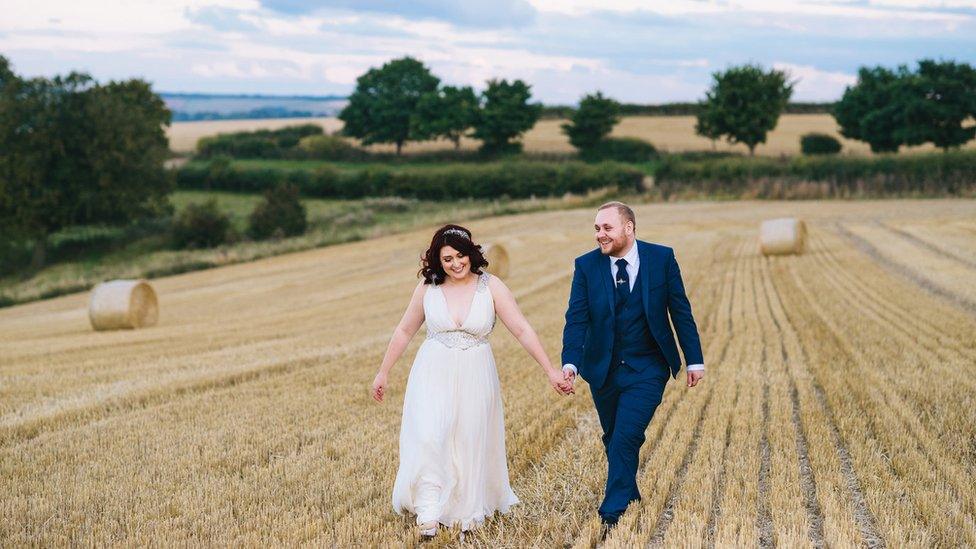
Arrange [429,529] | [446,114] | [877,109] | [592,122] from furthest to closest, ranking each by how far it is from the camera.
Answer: [446,114] → [592,122] → [877,109] → [429,529]

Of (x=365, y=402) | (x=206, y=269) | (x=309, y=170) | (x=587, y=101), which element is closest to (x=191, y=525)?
(x=365, y=402)

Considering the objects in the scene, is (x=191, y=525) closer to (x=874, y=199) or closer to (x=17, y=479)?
(x=17, y=479)

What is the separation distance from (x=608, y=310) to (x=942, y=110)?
71146mm

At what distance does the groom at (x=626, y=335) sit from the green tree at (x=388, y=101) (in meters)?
79.3

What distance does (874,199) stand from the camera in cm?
4756

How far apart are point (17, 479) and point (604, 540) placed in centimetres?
489

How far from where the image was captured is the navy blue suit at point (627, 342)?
266 inches

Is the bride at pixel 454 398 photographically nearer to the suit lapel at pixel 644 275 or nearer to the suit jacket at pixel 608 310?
the suit jacket at pixel 608 310

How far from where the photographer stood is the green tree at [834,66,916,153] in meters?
72.2

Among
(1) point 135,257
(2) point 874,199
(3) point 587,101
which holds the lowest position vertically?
(1) point 135,257

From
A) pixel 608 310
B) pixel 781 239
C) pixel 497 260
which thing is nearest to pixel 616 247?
pixel 608 310

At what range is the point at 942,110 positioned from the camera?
69688 millimetres

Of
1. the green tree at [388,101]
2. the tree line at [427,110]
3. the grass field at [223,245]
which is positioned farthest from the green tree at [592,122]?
the grass field at [223,245]

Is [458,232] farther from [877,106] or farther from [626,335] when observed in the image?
[877,106]
